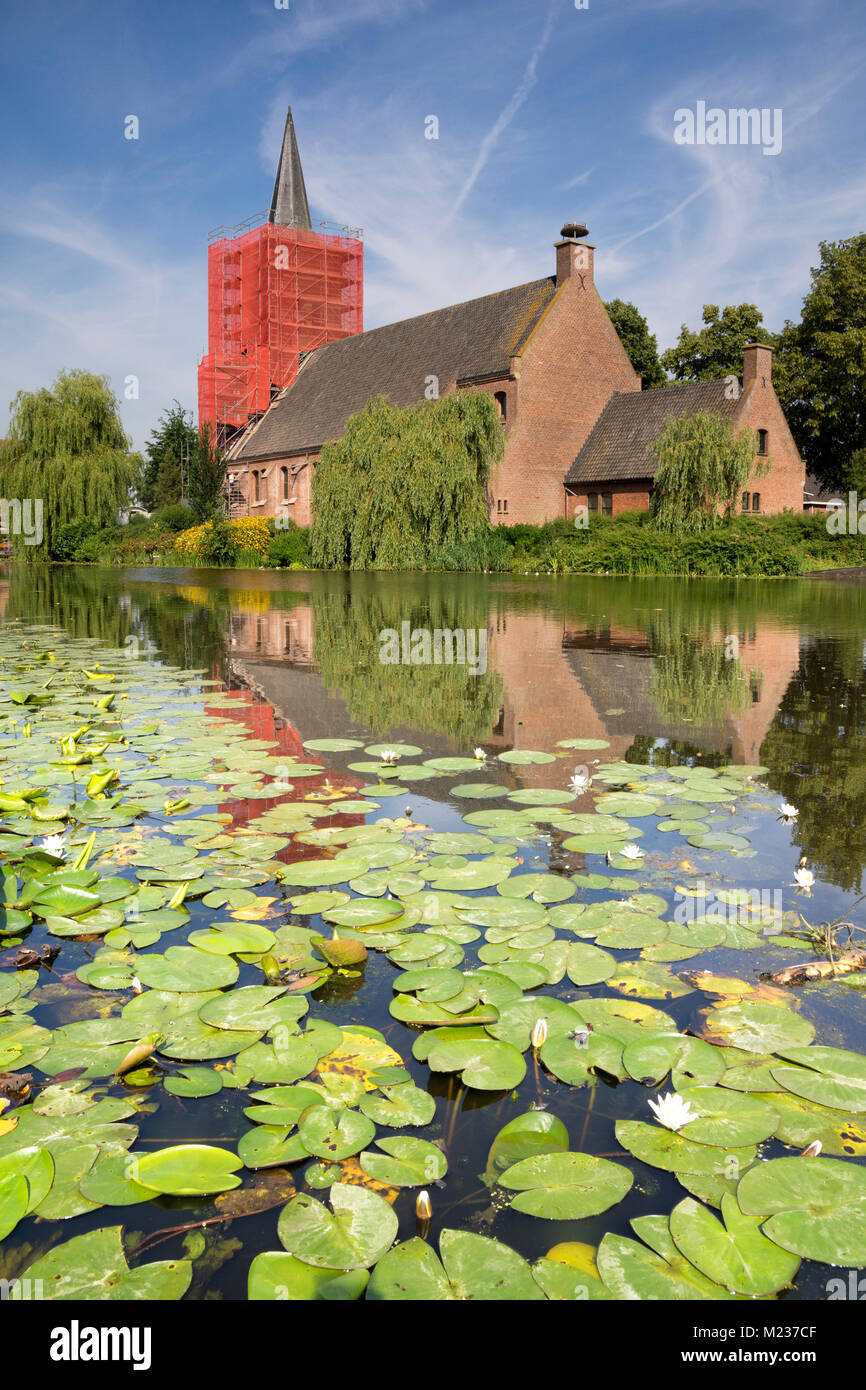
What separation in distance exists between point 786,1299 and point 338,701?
5199mm

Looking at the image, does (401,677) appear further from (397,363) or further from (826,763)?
(397,363)

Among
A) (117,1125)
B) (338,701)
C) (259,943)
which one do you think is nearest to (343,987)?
(259,943)

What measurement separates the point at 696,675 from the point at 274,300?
4805 cm

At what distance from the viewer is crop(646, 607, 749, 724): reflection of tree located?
607 cm

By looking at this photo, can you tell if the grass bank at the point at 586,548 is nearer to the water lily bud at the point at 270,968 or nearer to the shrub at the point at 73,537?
the shrub at the point at 73,537

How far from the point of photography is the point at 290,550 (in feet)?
100

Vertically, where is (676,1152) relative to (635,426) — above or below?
below

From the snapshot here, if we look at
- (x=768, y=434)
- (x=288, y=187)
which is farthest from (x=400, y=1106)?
(x=288, y=187)

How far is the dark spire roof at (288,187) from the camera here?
51312mm

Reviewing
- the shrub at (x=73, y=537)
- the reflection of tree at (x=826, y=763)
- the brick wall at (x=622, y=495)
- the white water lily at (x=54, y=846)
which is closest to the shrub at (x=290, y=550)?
the shrub at (x=73, y=537)
